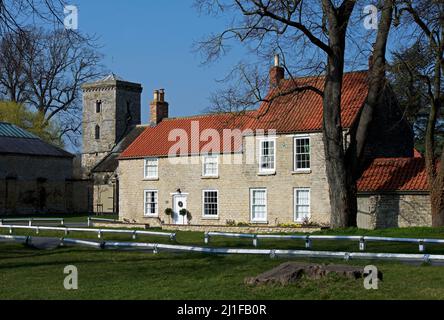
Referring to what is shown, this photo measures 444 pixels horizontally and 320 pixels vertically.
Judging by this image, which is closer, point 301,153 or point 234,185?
point 301,153

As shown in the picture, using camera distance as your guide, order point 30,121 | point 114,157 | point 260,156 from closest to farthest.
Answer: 1. point 260,156
2. point 114,157
3. point 30,121

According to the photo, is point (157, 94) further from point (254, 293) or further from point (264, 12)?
point (254, 293)

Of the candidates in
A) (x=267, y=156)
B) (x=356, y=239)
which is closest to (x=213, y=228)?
(x=267, y=156)

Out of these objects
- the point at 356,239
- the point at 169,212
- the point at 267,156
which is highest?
the point at 267,156

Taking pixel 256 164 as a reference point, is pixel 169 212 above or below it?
below

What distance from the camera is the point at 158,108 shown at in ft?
161

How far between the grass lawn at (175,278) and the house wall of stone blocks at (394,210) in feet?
36.2

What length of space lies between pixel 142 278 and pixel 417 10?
18.2 meters

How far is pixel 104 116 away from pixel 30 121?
9.92m

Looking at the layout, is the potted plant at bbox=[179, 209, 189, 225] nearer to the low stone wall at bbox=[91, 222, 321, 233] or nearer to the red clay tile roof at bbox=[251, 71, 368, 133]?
the low stone wall at bbox=[91, 222, 321, 233]

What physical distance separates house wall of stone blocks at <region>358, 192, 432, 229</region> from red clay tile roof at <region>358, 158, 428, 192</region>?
350 millimetres

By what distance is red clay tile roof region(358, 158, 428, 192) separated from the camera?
34000mm

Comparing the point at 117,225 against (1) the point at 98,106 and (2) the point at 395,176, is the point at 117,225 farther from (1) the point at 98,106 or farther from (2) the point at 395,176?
(1) the point at 98,106

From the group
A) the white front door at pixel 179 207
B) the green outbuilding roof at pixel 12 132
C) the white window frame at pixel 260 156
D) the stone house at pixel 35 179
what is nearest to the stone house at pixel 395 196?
the white window frame at pixel 260 156
